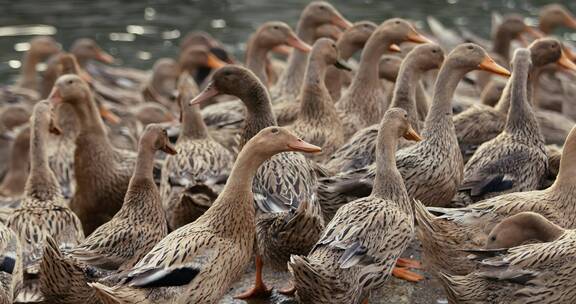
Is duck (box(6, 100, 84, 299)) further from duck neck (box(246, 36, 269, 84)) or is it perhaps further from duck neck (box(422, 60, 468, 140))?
duck neck (box(246, 36, 269, 84))

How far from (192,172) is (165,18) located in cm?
1184

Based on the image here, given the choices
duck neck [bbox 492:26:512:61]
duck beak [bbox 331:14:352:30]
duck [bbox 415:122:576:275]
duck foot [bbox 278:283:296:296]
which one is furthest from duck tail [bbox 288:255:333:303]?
duck neck [bbox 492:26:512:61]

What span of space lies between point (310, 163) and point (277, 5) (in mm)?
12683

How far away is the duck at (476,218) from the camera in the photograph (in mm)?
7246

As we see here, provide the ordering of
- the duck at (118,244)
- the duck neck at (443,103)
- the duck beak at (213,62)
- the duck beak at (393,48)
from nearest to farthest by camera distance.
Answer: the duck at (118,244) < the duck neck at (443,103) < the duck beak at (393,48) < the duck beak at (213,62)

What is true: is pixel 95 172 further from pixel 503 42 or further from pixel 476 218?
pixel 503 42

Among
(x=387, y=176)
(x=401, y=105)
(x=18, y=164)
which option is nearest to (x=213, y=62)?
(x=18, y=164)

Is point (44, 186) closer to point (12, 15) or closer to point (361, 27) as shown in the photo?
point (361, 27)

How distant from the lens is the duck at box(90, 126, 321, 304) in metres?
6.47

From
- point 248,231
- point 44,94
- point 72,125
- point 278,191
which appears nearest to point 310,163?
point 278,191

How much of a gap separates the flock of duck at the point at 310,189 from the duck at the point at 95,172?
1 centimetres

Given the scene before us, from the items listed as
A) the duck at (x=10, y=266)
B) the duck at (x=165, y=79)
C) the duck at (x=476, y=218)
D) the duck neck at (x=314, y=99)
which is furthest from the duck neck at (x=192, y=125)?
the duck at (x=165, y=79)

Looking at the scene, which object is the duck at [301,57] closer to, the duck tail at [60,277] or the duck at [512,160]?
the duck at [512,160]

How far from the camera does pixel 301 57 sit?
1145 cm
